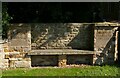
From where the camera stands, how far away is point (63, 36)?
37.6 feet

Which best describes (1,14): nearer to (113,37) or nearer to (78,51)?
(78,51)

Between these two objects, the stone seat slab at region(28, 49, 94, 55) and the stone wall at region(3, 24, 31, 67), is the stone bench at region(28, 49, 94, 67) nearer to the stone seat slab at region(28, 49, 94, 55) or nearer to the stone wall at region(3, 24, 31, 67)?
the stone seat slab at region(28, 49, 94, 55)

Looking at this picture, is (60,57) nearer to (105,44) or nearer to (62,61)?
(62,61)

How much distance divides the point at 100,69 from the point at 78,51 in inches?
44.7

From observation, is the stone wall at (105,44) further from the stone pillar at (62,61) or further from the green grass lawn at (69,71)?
the stone pillar at (62,61)

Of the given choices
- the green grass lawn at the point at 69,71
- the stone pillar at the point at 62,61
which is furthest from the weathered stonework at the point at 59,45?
the green grass lawn at the point at 69,71

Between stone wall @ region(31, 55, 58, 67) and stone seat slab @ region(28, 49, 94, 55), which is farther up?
stone seat slab @ region(28, 49, 94, 55)

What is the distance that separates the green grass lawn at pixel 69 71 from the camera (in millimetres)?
9711

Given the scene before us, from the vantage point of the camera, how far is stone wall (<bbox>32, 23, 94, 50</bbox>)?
11.4 meters

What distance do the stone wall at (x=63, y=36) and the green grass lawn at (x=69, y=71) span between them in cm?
115

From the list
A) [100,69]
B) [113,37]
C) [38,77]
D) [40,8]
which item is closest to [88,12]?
[40,8]

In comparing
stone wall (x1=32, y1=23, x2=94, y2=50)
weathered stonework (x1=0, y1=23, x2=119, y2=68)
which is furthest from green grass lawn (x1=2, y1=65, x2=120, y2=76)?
stone wall (x1=32, y1=23, x2=94, y2=50)

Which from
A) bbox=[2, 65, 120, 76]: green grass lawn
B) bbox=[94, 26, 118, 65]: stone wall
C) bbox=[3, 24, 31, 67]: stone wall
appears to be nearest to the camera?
bbox=[2, 65, 120, 76]: green grass lawn

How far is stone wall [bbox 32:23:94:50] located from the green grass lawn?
1.15m
